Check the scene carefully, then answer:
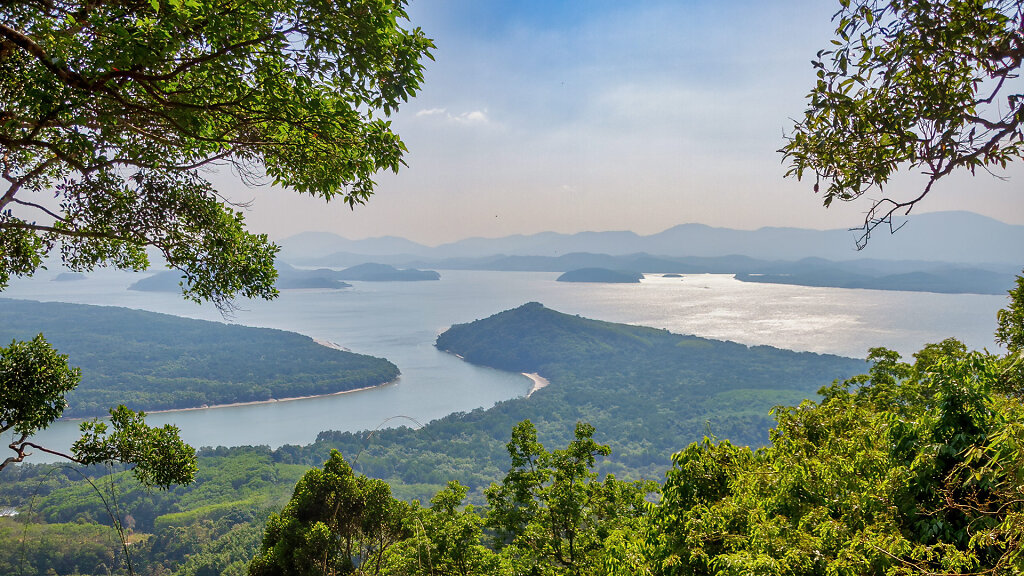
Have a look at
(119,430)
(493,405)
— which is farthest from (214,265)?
(493,405)

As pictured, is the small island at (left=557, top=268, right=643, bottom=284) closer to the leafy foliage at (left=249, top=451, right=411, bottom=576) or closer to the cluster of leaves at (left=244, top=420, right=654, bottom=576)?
the cluster of leaves at (left=244, top=420, right=654, bottom=576)

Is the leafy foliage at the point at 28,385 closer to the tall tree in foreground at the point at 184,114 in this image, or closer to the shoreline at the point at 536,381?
the tall tree in foreground at the point at 184,114

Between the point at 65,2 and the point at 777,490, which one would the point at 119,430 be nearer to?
the point at 65,2

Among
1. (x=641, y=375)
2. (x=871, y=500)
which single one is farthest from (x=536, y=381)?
(x=871, y=500)

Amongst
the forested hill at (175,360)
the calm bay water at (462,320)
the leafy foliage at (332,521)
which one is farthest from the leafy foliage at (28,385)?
the forested hill at (175,360)

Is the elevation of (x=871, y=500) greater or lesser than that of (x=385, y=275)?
lesser

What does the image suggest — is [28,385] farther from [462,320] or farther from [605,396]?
[462,320]

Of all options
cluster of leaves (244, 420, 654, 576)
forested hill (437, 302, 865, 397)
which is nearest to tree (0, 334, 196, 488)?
cluster of leaves (244, 420, 654, 576)
